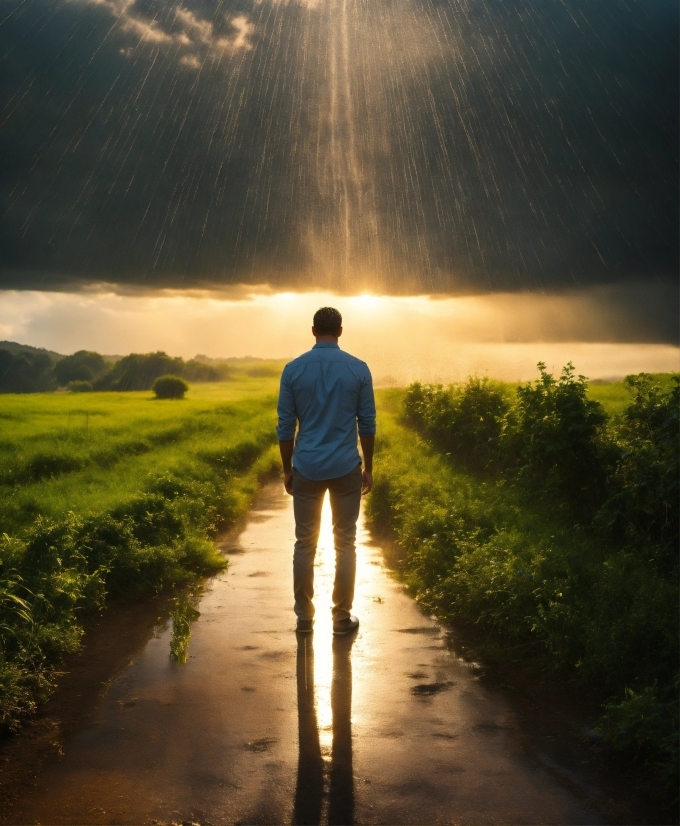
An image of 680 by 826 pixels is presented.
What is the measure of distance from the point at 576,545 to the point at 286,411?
11.0 feet

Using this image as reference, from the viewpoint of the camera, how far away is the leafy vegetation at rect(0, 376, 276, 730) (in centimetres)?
566

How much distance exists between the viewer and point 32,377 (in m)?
16.4

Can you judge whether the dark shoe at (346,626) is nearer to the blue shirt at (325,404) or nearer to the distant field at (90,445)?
the blue shirt at (325,404)

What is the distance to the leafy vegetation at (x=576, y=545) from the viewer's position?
470 cm

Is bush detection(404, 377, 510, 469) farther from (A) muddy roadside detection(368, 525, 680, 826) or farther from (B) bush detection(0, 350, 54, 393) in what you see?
(B) bush detection(0, 350, 54, 393)

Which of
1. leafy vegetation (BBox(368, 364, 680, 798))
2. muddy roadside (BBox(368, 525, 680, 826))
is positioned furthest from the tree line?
muddy roadside (BBox(368, 525, 680, 826))

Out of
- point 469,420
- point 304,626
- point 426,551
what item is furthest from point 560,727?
point 469,420

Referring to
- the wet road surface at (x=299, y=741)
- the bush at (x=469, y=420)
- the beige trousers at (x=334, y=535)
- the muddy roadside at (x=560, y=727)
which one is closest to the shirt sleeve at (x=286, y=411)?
the beige trousers at (x=334, y=535)

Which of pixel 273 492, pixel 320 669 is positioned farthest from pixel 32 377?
pixel 320 669

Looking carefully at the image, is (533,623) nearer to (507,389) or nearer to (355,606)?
(355,606)

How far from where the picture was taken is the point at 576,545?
763cm

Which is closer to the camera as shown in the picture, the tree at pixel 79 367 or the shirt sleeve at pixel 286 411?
the shirt sleeve at pixel 286 411

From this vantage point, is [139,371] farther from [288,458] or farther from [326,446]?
[326,446]

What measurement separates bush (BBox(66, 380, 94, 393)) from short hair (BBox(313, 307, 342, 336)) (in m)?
15.2
